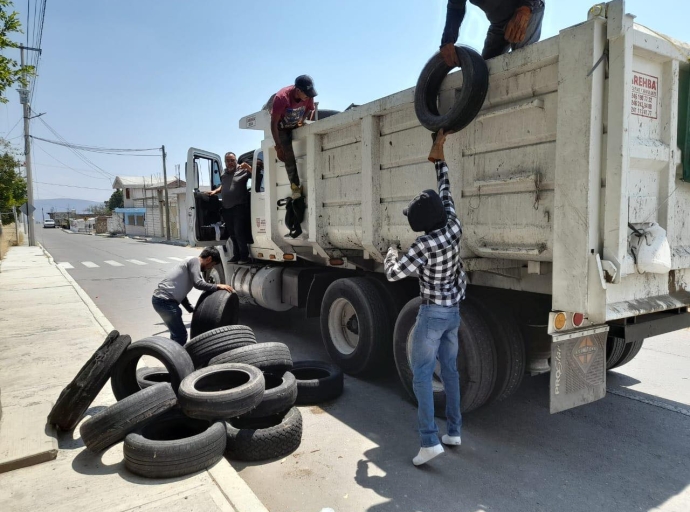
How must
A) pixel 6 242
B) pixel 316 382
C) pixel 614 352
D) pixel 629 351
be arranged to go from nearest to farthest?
pixel 316 382, pixel 614 352, pixel 629 351, pixel 6 242

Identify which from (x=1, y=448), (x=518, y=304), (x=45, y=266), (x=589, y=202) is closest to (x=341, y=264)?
(x=518, y=304)

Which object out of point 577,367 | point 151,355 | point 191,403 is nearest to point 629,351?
point 577,367

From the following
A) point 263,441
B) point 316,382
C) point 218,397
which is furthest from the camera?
point 316,382

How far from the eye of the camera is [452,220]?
3.53 m

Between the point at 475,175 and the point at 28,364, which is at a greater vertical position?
the point at 475,175

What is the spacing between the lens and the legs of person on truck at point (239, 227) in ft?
25.4

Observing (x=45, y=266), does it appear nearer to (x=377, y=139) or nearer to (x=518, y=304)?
(x=377, y=139)

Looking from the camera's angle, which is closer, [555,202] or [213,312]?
[555,202]

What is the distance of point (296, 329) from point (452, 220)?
188 inches

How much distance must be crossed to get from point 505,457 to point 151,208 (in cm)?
5042

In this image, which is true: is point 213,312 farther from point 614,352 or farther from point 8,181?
point 8,181

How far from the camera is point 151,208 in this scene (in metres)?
49.3

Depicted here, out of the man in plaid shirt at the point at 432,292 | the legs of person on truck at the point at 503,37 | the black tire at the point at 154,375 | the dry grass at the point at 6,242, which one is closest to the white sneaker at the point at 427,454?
the man in plaid shirt at the point at 432,292

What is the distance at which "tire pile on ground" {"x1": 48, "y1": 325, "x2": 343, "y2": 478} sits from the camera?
128 inches
